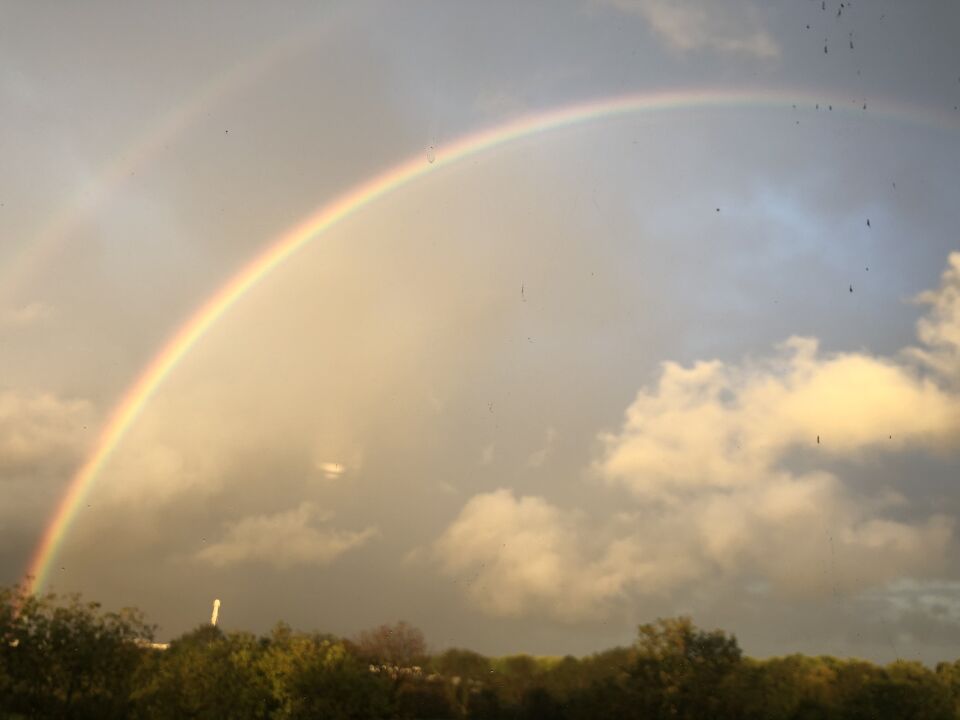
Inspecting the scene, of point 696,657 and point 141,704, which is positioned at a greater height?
point 696,657

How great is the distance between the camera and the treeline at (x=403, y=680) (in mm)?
60000

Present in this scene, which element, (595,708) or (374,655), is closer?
(595,708)

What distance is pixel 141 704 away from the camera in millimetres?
64250

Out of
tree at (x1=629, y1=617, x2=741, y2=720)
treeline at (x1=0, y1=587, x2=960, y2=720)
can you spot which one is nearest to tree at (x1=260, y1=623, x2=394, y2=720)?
treeline at (x1=0, y1=587, x2=960, y2=720)

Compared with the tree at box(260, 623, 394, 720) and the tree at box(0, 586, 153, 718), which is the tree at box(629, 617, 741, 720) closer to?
the tree at box(260, 623, 394, 720)

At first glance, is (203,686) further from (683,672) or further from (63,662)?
(683,672)

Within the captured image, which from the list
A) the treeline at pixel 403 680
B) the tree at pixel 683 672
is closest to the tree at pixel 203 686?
the treeline at pixel 403 680

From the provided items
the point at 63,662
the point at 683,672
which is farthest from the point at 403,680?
the point at 63,662

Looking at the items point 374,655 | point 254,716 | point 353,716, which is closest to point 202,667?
point 254,716

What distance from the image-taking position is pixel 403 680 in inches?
4552

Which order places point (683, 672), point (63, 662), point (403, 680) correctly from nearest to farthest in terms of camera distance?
point (63, 662) → point (683, 672) → point (403, 680)

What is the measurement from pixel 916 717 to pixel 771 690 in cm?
1561

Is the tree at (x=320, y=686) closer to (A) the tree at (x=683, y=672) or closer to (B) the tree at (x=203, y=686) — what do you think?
(B) the tree at (x=203, y=686)

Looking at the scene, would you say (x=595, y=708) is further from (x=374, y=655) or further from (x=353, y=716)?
(x=353, y=716)
